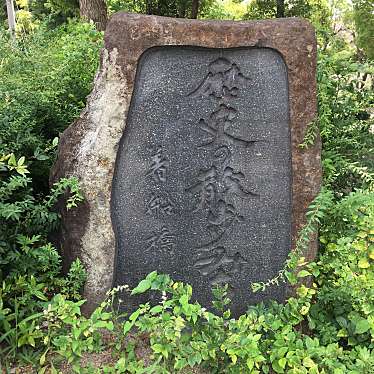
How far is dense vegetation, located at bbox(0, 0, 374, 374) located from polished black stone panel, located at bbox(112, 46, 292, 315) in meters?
0.16

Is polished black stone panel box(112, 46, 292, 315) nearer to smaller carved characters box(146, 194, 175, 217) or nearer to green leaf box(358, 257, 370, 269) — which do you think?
smaller carved characters box(146, 194, 175, 217)

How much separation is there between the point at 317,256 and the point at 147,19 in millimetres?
1582

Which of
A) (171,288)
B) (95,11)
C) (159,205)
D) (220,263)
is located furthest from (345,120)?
(95,11)

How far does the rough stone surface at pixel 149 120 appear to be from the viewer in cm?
246

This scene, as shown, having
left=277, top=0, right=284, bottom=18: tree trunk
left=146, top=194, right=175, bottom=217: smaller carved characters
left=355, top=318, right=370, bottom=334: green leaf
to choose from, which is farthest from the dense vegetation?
left=277, top=0, right=284, bottom=18: tree trunk

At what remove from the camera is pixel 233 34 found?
8.11 feet

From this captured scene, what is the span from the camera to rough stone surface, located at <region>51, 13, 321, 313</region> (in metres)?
2.46

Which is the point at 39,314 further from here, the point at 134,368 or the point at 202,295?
the point at 202,295

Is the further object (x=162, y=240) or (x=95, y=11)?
(x=95, y=11)

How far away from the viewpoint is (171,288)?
2.06m

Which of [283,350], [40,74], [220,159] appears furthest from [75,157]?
[283,350]

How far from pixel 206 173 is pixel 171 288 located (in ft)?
2.59

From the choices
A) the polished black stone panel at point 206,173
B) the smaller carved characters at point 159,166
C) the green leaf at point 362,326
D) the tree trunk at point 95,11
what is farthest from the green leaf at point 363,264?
the tree trunk at point 95,11

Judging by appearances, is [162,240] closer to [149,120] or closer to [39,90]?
[149,120]
